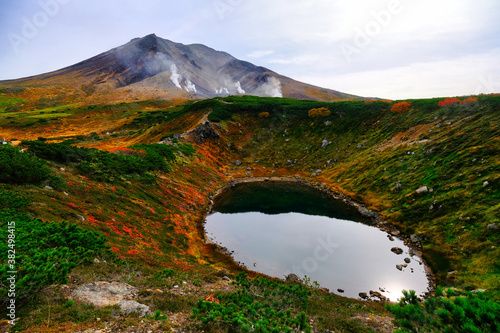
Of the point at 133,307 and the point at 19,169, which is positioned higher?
the point at 19,169

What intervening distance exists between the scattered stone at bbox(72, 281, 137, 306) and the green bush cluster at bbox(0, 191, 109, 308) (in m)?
1.78

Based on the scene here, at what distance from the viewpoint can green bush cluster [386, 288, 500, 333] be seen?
27.0 feet

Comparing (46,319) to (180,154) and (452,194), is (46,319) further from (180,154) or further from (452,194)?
(180,154)

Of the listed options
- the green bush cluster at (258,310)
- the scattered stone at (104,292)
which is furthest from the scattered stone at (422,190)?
the scattered stone at (104,292)

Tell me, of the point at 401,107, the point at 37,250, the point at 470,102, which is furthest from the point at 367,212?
the point at 37,250

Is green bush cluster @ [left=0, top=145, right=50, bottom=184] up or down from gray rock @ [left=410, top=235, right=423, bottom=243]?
up

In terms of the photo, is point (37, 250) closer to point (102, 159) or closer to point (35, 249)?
point (35, 249)

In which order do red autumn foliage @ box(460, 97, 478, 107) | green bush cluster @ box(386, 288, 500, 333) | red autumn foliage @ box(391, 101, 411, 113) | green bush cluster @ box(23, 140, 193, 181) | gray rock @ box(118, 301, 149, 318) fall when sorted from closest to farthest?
1. green bush cluster @ box(386, 288, 500, 333)
2. gray rock @ box(118, 301, 149, 318)
3. green bush cluster @ box(23, 140, 193, 181)
4. red autumn foliage @ box(460, 97, 478, 107)
5. red autumn foliage @ box(391, 101, 411, 113)

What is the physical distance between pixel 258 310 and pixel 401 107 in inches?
3190

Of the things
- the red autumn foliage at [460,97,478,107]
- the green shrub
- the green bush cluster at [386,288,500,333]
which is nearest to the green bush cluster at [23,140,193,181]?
the green shrub

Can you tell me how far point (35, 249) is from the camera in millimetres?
12227

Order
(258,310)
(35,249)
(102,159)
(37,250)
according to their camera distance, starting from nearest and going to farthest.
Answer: (37,250) → (35,249) → (258,310) → (102,159)

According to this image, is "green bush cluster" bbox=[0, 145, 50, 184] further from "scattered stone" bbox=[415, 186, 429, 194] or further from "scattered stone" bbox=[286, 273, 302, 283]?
"scattered stone" bbox=[415, 186, 429, 194]

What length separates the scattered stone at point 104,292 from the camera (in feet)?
43.4
